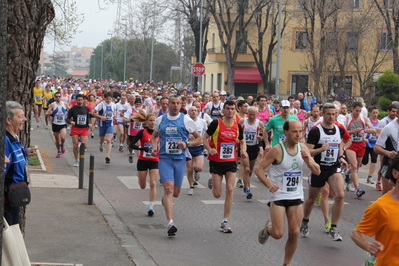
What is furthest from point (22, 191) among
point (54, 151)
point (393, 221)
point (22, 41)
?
point (54, 151)

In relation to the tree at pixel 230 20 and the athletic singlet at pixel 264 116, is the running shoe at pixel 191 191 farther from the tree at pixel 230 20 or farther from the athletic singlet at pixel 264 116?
the tree at pixel 230 20

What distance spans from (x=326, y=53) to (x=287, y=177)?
2779 cm

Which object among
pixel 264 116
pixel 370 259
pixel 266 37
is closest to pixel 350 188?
pixel 264 116

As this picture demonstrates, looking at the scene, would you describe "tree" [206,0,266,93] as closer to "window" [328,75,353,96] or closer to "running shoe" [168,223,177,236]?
"window" [328,75,353,96]

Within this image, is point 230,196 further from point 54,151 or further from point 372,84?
point 372,84

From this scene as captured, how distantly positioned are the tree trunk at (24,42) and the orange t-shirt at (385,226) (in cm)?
412

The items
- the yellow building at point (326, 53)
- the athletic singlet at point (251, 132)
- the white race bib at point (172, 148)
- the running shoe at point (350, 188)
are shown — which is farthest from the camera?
the yellow building at point (326, 53)

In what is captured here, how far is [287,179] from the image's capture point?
7.52m

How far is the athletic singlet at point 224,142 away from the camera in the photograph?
10.2m

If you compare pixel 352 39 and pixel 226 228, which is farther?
pixel 352 39

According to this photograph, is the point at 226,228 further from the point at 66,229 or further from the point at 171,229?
the point at 66,229

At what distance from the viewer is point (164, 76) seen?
267ft

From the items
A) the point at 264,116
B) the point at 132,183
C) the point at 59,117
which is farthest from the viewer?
the point at 59,117

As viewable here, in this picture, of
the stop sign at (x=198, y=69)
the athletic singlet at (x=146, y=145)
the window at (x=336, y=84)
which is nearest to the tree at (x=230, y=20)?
the stop sign at (x=198, y=69)
